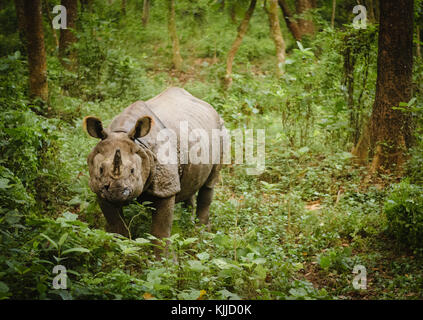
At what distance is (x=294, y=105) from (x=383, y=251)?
4678mm

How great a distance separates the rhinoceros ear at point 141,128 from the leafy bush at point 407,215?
10.3 ft

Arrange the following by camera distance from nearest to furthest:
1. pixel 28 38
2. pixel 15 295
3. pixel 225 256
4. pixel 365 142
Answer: pixel 15 295, pixel 225 256, pixel 365 142, pixel 28 38

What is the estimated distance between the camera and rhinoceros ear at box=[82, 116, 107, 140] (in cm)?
499

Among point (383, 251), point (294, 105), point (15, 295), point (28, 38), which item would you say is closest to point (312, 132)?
point (294, 105)

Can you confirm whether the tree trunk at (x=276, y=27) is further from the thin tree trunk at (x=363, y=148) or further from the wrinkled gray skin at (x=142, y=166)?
the wrinkled gray skin at (x=142, y=166)

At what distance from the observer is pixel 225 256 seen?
5.61 m

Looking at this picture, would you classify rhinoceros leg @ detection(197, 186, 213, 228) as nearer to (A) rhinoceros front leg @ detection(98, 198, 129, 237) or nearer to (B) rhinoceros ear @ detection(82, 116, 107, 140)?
(A) rhinoceros front leg @ detection(98, 198, 129, 237)

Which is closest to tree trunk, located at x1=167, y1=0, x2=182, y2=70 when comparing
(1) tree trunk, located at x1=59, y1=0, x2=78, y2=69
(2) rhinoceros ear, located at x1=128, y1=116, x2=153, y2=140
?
(1) tree trunk, located at x1=59, y1=0, x2=78, y2=69

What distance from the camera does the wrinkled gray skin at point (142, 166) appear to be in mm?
4777

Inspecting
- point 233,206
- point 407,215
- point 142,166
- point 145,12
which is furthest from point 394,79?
point 145,12

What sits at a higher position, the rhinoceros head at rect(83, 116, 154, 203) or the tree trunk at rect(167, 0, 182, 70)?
the tree trunk at rect(167, 0, 182, 70)

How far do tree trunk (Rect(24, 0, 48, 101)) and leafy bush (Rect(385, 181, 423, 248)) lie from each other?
702 centimetres

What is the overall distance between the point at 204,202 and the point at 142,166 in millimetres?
2390

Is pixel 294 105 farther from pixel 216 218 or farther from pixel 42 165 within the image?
pixel 42 165
